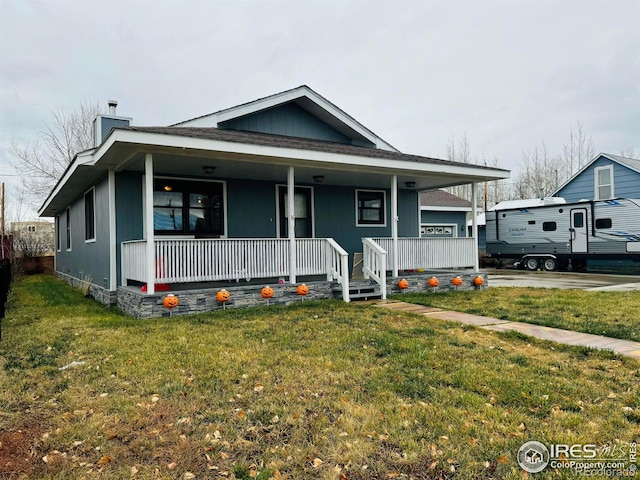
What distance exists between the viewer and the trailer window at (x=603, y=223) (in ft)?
50.0

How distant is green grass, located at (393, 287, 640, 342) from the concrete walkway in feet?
0.76

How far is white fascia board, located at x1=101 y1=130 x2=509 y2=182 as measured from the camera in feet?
21.5

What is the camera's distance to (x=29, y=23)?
15461mm

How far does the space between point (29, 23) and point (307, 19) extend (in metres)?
10.1

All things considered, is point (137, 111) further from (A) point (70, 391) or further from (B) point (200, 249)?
(A) point (70, 391)

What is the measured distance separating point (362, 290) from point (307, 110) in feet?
16.8

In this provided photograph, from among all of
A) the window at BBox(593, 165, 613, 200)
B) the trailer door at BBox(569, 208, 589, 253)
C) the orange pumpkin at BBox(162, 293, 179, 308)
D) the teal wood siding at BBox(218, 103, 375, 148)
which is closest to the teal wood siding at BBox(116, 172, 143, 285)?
the orange pumpkin at BBox(162, 293, 179, 308)

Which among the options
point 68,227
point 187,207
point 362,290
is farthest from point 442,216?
point 68,227

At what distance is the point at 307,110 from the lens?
11.1 m

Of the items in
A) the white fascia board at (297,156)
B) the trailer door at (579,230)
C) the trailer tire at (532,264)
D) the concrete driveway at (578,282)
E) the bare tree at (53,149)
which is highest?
the bare tree at (53,149)

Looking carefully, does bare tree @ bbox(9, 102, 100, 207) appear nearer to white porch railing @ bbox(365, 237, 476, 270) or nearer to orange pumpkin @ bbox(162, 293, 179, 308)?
orange pumpkin @ bbox(162, 293, 179, 308)

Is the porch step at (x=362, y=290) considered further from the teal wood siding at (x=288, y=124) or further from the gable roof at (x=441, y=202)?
the gable roof at (x=441, y=202)

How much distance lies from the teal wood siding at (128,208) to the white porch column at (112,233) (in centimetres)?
8

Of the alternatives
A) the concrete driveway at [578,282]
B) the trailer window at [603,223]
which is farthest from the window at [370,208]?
the trailer window at [603,223]
